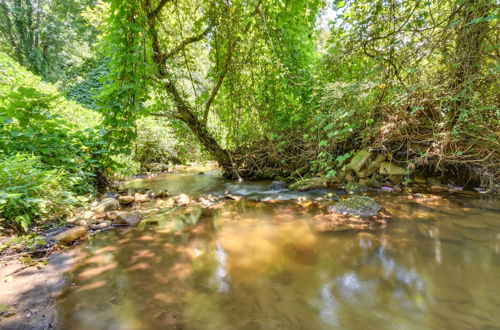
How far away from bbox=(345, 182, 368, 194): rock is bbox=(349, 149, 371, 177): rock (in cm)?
45

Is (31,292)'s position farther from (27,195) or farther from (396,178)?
(396,178)

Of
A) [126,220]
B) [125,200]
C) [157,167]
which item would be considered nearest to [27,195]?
[126,220]

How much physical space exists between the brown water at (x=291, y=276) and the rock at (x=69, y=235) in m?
0.19

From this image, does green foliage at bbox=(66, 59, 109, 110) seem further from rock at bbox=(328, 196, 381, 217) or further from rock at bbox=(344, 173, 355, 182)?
rock at bbox=(328, 196, 381, 217)

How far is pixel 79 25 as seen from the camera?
18.0 m

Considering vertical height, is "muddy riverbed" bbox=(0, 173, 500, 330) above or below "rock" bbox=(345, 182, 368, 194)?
below

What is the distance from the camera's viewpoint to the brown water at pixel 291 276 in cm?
162

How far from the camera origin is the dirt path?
5.25 ft

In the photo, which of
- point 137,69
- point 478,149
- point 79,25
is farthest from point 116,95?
point 79,25

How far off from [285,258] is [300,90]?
14.9 feet

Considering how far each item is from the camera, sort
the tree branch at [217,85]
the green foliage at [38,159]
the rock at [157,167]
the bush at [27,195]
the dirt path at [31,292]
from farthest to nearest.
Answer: the rock at [157,167] < the tree branch at [217,85] < the green foliage at [38,159] < the bush at [27,195] < the dirt path at [31,292]

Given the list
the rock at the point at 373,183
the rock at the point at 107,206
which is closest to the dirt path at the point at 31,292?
the rock at the point at 107,206

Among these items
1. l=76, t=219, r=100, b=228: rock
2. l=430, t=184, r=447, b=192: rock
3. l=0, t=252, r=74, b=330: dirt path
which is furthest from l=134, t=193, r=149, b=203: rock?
l=430, t=184, r=447, b=192: rock

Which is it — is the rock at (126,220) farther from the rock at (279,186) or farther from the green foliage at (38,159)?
the rock at (279,186)
